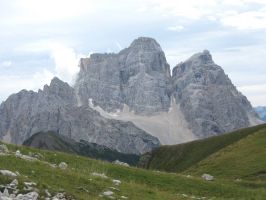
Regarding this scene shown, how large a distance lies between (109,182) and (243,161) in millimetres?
50728

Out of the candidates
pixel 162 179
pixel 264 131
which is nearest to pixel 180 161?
pixel 264 131

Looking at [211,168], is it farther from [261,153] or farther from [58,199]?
[58,199]

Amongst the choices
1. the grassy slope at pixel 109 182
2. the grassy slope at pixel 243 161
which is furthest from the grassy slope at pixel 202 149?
the grassy slope at pixel 109 182

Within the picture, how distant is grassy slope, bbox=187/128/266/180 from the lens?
7533cm

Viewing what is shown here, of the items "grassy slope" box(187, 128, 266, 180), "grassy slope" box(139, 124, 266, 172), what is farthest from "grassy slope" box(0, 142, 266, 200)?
"grassy slope" box(139, 124, 266, 172)

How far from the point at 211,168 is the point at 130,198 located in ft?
199

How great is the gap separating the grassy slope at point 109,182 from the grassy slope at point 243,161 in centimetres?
2238

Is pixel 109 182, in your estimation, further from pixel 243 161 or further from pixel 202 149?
pixel 202 149

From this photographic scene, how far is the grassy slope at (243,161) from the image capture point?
75.3 meters

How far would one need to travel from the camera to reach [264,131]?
10344 cm

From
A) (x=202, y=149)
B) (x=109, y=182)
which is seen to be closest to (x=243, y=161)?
(x=109, y=182)

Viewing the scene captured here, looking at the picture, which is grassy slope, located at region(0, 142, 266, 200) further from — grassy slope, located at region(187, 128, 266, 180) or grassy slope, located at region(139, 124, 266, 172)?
grassy slope, located at region(139, 124, 266, 172)

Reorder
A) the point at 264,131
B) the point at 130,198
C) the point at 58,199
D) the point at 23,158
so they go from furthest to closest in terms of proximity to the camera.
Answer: the point at 264,131 < the point at 23,158 < the point at 130,198 < the point at 58,199

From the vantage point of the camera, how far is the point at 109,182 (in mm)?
37906
